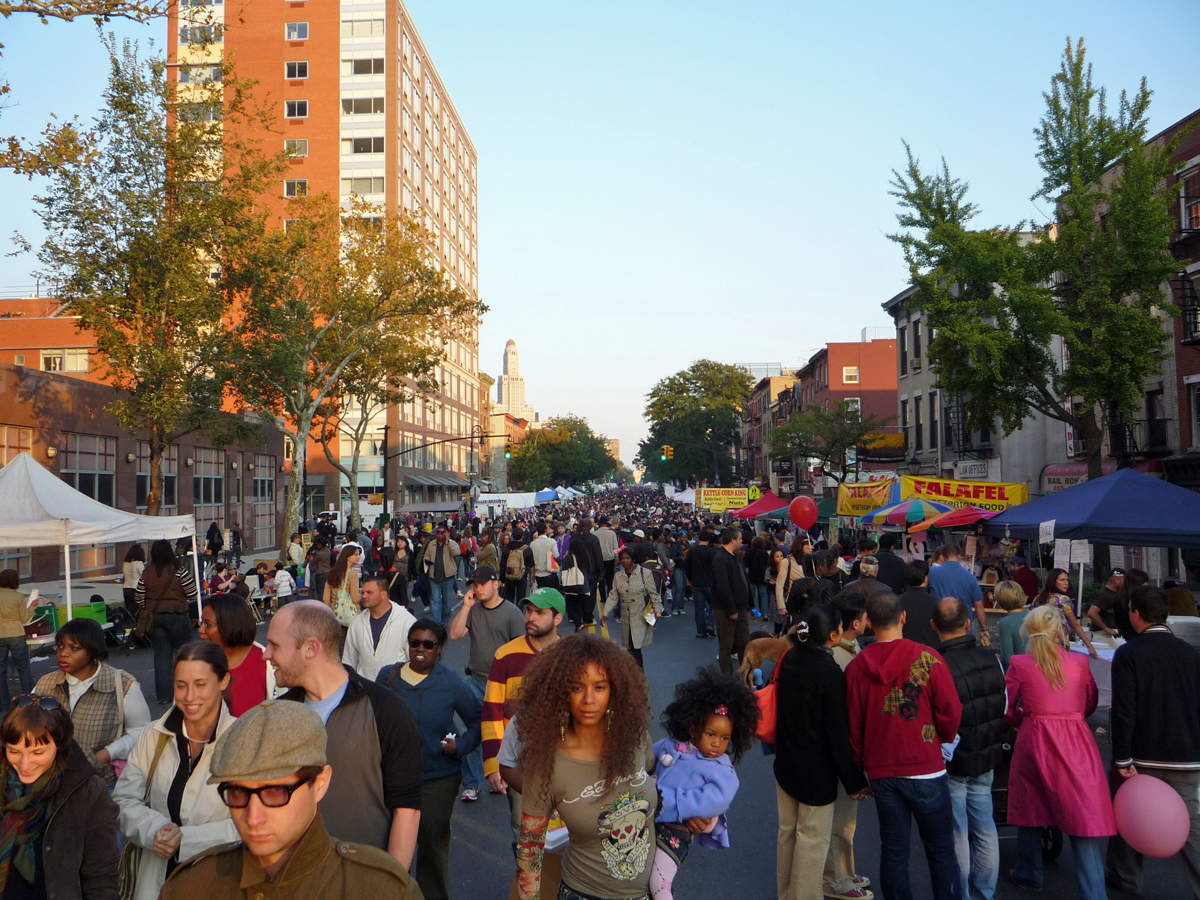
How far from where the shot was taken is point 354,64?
6228cm

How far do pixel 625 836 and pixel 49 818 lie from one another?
→ 2111 mm

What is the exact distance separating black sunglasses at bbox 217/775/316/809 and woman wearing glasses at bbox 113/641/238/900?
4.28 ft

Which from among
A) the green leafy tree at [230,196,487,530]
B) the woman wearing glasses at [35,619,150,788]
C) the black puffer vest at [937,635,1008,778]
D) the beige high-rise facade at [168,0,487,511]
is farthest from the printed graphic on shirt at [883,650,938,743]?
the beige high-rise facade at [168,0,487,511]

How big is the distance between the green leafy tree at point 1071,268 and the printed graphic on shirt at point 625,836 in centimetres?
1896

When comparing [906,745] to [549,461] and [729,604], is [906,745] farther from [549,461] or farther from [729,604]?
[549,461]

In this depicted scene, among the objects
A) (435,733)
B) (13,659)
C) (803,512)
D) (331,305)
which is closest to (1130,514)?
(435,733)

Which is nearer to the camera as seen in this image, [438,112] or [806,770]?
[806,770]

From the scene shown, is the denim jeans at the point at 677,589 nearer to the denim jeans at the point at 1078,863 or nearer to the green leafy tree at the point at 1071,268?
the green leafy tree at the point at 1071,268

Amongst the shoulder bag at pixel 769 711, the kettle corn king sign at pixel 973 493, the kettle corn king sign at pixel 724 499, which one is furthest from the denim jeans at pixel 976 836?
the kettle corn king sign at pixel 724 499

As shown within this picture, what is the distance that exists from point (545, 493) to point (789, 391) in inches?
1106

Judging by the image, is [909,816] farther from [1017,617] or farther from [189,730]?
[189,730]

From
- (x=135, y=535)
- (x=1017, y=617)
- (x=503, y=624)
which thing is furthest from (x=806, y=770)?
(x=135, y=535)

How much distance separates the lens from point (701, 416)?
81625mm

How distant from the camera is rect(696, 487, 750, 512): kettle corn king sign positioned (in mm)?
30438
